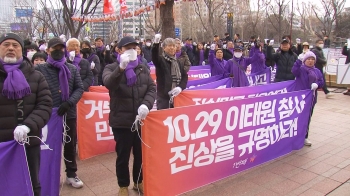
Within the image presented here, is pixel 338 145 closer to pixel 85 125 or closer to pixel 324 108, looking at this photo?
pixel 324 108

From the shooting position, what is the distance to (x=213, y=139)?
3.85 metres

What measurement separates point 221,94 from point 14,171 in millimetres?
3562

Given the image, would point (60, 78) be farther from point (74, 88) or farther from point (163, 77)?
point (163, 77)

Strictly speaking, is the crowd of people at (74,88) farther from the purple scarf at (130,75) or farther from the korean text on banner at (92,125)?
the korean text on banner at (92,125)

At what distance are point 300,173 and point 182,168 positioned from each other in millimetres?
1923

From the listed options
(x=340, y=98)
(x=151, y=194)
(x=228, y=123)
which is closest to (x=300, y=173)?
(x=228, y=123)

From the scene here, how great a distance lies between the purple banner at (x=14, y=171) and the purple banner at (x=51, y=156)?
2.14 feet

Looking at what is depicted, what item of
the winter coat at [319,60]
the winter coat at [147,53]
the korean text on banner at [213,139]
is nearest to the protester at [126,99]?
the korean text on banner at [213,139]

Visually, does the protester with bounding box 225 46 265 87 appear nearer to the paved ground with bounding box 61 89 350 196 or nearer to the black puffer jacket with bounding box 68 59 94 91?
the paved ground with bounding box 61 89 350 196

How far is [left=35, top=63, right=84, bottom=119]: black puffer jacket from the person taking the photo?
3.58 meters

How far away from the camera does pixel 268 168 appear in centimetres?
457

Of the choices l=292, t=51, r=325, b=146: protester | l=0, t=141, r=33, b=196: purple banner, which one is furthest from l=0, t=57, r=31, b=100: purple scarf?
l=292, t=51, r=325, b=146: protester

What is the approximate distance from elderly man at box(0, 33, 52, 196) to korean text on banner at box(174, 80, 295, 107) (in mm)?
2298

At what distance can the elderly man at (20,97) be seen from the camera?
2.65 meters
